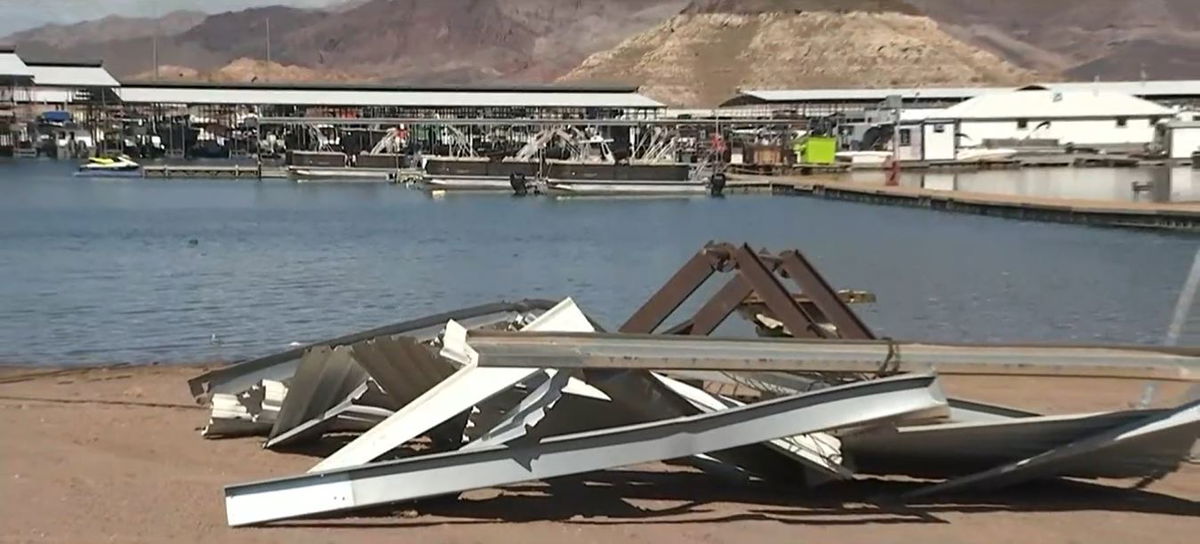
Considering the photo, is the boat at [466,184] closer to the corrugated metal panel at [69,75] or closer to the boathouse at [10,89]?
the corrugated metal panel at [69,75]

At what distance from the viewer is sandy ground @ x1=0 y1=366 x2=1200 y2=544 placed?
632cm

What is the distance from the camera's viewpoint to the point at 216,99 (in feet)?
317

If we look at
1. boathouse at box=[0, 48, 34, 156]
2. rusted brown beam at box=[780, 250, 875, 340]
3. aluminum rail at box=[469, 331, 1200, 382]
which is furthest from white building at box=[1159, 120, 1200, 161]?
boathouse at box=[0, 48, 34, 156]

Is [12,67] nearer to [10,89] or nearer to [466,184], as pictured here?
[10,89]

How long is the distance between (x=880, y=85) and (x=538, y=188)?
423 feet

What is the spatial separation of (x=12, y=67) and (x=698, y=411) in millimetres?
106698

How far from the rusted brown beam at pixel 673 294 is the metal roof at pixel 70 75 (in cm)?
10371

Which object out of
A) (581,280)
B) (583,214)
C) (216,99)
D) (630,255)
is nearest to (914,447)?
(581,280)

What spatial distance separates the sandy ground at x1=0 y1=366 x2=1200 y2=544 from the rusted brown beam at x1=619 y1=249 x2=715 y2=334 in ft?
2.55

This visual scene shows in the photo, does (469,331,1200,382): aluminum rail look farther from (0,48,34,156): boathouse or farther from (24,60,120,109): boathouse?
(0,48,34,156): boathouse

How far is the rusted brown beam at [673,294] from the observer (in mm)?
7719

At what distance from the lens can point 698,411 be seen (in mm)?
7086

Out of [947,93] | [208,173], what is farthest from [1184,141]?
[947,93]

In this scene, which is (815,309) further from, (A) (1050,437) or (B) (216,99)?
(B) (216,99)
